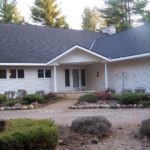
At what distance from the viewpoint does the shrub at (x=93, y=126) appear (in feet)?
28.9

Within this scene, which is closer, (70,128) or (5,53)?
(70,128)

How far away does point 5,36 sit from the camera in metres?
27.5

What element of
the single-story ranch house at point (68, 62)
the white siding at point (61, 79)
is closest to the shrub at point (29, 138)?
the single-story ranch house at point (68, 62)

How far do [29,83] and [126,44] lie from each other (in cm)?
792

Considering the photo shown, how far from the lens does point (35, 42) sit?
28.2m

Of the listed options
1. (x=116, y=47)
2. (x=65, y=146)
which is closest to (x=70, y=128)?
(x=65, y=146)

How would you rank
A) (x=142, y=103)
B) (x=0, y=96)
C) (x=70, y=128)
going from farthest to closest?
(x=0, y=96), (x=142, y=103), (x=70, y=128)

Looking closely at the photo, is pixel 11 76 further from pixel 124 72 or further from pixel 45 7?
pixel 45 7

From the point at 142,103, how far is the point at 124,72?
7.96 metres

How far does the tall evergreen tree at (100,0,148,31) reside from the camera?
48.9 m

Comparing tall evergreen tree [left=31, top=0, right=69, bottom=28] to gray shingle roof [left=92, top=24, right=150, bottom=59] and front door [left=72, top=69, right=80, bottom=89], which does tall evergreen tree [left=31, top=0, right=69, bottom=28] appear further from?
front door [left=72, top=69, right=80, bottom=89]

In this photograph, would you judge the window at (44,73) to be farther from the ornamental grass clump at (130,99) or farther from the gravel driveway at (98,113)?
the gravel driveway at (98,113)

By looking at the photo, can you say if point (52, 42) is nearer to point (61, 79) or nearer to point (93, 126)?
point (61, 79)

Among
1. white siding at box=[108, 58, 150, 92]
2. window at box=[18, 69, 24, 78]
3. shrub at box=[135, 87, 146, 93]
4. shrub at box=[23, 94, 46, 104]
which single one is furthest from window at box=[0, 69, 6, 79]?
shrub at box=[135, 87, 146, 93]
